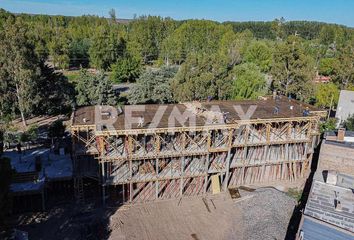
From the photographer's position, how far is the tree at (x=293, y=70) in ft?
145

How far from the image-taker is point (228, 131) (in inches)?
996

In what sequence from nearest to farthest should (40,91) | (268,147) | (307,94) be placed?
1. (268,147)
2. (40,91)
3. (307,94)

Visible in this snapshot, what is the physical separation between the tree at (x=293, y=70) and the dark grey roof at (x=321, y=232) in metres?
29.4

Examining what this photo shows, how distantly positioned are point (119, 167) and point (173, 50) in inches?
2253

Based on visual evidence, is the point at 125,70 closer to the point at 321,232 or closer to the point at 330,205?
the point at 330,205

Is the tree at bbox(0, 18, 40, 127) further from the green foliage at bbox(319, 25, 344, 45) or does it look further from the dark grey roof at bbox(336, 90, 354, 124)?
the green foliage at bbox(319, 25, 344, 45)

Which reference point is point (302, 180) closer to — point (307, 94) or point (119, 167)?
point (119, 167)

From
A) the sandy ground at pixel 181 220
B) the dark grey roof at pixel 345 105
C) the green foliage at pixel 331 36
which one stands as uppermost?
the green foliage at pixel 331 36

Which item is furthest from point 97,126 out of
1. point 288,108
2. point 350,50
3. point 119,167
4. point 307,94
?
point 350,50

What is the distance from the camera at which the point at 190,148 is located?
25.2 m

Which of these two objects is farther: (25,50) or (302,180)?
(25,50)

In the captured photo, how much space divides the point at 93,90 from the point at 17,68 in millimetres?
9145

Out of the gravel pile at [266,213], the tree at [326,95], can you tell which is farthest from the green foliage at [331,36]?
the gravel pile at [266,213]

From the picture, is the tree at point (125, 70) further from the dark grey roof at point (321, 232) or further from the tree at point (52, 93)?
the dark grey roof at point (321, 232)
